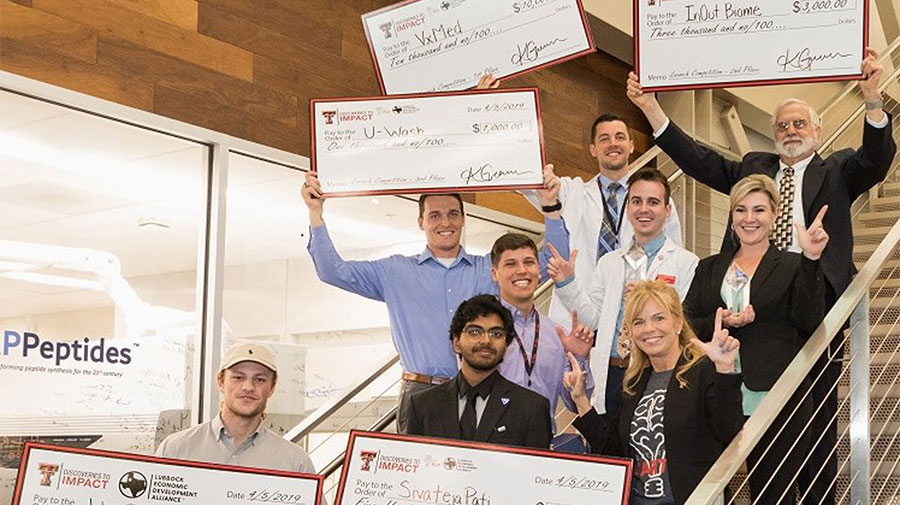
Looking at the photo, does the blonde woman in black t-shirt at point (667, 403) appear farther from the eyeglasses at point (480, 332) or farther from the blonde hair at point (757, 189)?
the blonde hair at point (757, 189)

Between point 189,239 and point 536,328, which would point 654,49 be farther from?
point 189,239

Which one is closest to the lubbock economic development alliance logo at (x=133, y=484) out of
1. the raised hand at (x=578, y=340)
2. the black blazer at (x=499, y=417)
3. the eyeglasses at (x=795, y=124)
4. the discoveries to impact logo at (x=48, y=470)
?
the discoveries to impact logo at (x=48, y=470)

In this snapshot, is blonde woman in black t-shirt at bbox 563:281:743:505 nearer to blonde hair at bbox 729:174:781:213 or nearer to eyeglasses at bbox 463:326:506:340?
eyeglasses at bbox 463:326:506:340

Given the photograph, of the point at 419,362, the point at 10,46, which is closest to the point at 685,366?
the point at 419,362

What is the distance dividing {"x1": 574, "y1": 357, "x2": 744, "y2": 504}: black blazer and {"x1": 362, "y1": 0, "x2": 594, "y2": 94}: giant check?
4.96ft

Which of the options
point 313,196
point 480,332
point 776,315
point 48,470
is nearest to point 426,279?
point 313,196

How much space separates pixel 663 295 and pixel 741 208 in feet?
1.94

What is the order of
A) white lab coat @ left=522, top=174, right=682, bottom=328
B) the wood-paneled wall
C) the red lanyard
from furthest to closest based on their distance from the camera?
the wood-paneled wall < white lab coat @ left=522, top=174, right=682, bottom=328 < the red lanyard

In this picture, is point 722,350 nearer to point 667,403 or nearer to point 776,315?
point 667,403

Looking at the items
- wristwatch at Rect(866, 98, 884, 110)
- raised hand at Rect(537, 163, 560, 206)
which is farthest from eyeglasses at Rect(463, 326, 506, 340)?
wristwatch at Rect(866, 98, 884, 110)

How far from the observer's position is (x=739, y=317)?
3.51 meters

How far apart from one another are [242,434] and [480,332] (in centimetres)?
84

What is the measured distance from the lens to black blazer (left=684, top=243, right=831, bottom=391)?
11.4 feet

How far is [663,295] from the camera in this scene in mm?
3262
